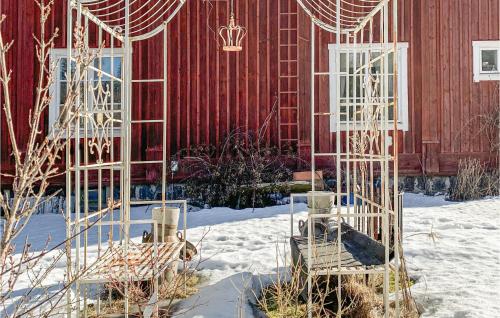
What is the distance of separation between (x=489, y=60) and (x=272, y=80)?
4.89 metres

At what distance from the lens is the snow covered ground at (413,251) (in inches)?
152

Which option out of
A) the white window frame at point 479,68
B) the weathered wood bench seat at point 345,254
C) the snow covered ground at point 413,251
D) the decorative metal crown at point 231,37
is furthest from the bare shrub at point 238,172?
the white window frame at point 479,68

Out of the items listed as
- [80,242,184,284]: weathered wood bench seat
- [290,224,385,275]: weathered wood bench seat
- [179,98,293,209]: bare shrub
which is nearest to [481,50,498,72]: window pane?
[179,98,293,209]: bare shrub

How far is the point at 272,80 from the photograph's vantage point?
9586 millimetres

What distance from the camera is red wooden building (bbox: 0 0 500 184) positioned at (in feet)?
31.3

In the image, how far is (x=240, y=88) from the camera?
9.59 metres

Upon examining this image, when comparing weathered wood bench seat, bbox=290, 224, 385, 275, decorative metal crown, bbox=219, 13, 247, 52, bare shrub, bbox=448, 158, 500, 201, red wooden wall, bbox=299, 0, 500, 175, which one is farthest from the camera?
red wooden wall, bbox=299, 0, 500, 175

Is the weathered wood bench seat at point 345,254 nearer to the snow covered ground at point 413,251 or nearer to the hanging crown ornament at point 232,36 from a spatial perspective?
the snow covered ground at point 413,251

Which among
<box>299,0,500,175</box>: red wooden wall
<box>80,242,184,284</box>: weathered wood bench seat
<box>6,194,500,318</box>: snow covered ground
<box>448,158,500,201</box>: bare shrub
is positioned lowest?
<box>6,194,500,318</box>: snow covered ground

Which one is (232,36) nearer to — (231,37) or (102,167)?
(231,37)

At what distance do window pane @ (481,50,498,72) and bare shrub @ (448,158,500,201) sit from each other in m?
2.07

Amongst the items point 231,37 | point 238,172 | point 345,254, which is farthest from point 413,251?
point 231,37

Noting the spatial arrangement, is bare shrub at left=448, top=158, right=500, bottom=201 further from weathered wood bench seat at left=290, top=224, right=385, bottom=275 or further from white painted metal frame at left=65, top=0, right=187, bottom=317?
white painted metal frame at left=65, top=0, right=187, bottom=317

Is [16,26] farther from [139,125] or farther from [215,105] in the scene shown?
[215,105]
